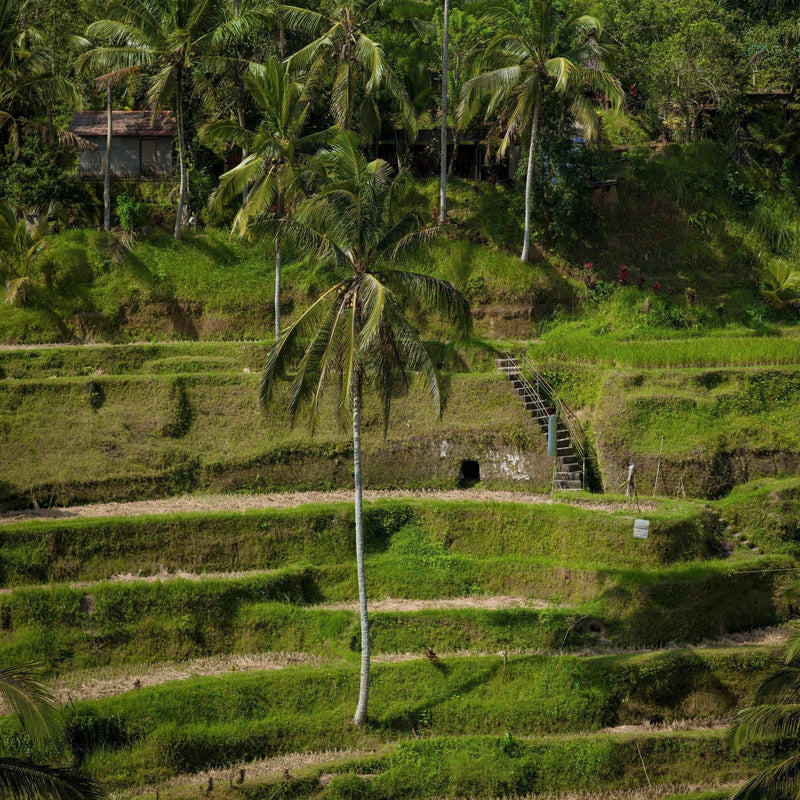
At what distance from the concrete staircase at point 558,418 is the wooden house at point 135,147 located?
15.3 m

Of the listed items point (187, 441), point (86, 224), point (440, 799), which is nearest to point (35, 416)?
point (187, 441)

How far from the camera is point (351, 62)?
38.1m

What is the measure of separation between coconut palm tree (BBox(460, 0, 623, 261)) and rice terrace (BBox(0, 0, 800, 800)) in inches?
5.2

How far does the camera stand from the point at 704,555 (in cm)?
3017

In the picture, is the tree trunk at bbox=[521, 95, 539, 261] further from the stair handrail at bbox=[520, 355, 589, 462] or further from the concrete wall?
the concrete wall

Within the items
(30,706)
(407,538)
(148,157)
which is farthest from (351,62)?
(30,706)

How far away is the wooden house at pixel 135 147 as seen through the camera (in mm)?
42562

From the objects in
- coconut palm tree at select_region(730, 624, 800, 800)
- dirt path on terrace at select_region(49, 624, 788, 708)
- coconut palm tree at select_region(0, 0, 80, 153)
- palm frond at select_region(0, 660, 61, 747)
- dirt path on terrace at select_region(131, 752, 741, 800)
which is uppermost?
coconut palm tree at select_region(0, 0, 80, 153)

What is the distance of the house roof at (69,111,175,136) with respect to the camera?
4253cm

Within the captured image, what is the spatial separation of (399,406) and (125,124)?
54.2ft

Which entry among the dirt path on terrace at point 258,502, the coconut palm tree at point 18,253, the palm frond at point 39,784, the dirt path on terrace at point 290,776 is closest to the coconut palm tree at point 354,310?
the dirt path on terrace at point 290,776

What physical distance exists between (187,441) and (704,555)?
47.3 ft

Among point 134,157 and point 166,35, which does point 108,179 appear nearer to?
point 134,157

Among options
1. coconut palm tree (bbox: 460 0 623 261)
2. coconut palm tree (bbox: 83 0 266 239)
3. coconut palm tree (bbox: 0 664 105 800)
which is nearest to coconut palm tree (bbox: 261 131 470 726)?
coconut palm tree (bbox: 0 664 105 800)
